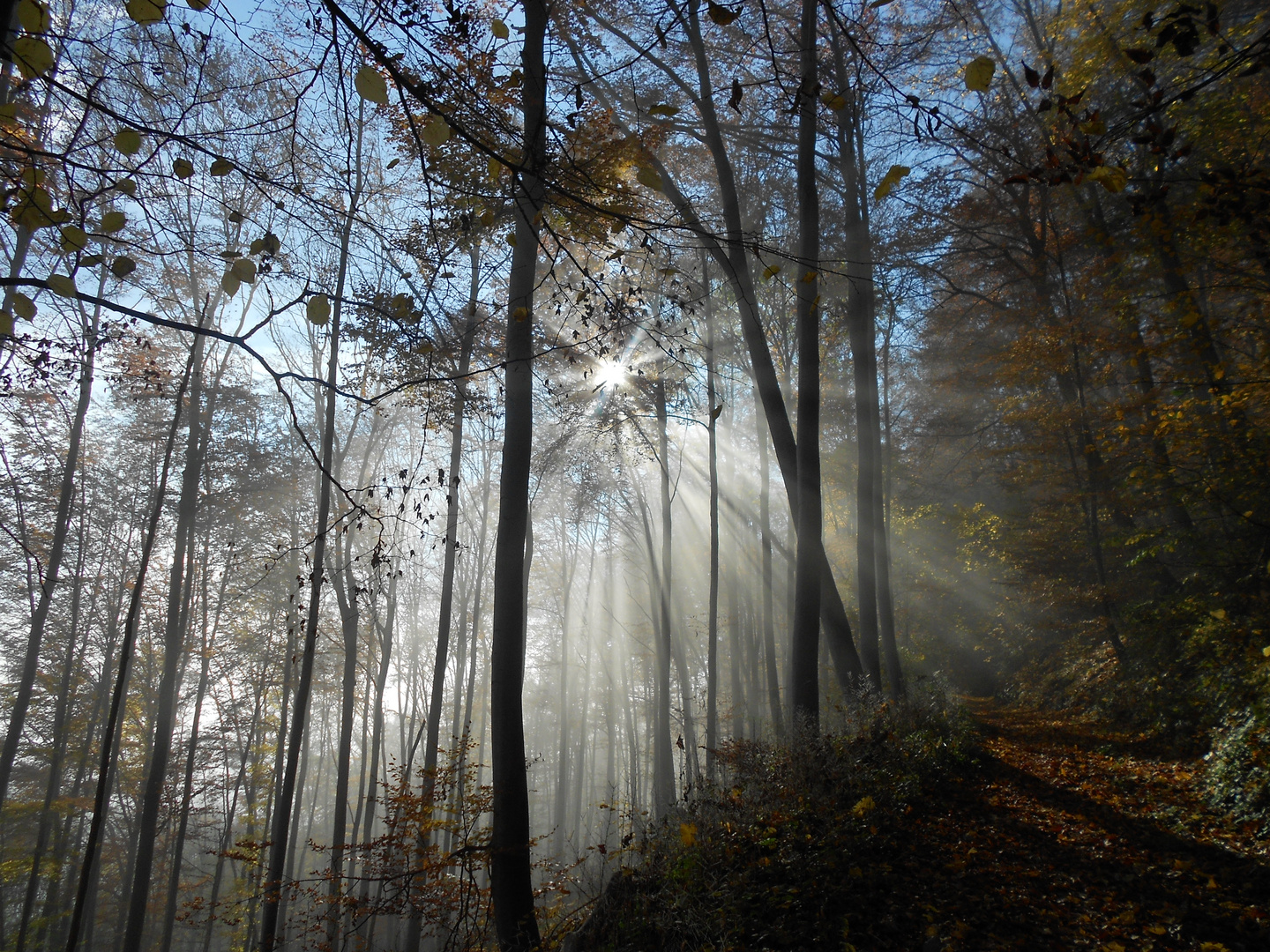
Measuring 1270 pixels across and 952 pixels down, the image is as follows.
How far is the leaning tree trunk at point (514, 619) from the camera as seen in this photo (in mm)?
4398

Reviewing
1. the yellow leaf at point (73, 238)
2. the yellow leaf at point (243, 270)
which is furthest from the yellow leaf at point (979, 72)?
the yellow leaf at point (73, 238)

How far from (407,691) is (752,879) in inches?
928

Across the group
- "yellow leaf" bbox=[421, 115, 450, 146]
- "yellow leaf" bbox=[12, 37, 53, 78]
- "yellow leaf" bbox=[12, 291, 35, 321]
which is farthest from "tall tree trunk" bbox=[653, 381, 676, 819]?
"yellow leaf" bbox=[12, 37, 53, 78]

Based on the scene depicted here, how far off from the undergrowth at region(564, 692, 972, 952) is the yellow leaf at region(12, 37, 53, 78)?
4.27 m

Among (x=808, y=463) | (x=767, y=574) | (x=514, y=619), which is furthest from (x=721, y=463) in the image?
(x=514, y=619)

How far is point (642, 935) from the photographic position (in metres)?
3.58

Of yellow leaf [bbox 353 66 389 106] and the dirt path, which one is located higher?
yellow leaf [bbox 353 66 389 106]

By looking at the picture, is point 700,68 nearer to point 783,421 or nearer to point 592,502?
point 783,421

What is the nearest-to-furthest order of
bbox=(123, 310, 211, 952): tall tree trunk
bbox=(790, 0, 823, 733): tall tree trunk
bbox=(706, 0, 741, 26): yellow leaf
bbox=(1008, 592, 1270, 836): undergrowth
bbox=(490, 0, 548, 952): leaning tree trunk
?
bbox=(706, 0, 741, 26): yellow leaf → bbox=(490, 0, 548, 952): leaning tree trunk → bbox=(1008, 592, 1270, 836): undergrowth → bbox=(790, 0, 823, 733): tall tree trunk → bbox=(123, 310, 211, 952): tall tree trunk

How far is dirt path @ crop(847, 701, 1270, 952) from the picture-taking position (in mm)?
3174

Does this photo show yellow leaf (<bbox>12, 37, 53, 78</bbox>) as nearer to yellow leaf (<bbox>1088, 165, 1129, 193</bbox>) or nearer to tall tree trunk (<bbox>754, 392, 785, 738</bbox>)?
yellow leaf (<bbox>1088, 165, 1129, 193</bbox>)

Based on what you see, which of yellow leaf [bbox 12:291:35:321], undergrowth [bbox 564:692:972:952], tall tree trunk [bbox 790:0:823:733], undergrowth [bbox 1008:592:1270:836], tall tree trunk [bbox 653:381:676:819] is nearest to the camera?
yellow leaf [bbox 12:291:35:321]

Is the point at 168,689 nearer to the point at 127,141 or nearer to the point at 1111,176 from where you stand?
the point at 127,141

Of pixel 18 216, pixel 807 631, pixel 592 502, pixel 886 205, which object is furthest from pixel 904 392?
pixel 18 216
